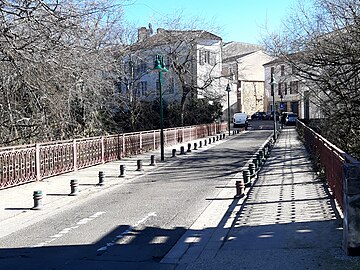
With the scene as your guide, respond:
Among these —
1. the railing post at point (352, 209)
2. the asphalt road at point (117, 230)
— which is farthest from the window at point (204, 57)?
the railing post at point (352, 209)

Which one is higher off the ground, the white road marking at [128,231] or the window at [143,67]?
the window at [143,67]

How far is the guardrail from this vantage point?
14523mm

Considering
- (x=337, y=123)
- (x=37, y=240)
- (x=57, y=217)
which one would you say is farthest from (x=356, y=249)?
(x=337, y=123)

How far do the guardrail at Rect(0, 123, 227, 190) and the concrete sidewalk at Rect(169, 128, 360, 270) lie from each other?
22.8 feet

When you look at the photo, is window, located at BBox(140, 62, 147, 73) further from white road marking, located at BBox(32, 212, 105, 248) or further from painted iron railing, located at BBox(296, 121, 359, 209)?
white road marking, located at BBox(32, 212, 105, 248)

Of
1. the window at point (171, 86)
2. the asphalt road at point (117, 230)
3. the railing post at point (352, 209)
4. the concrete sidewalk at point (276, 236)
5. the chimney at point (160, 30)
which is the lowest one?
the asphalt road at point (117, 230)

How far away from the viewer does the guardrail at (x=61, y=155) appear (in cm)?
1452

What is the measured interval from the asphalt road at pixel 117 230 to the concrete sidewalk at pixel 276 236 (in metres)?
0.62

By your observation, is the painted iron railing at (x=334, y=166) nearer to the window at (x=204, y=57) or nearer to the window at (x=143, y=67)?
the window at (x=143, y=67)

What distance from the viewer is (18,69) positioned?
15.3 meters

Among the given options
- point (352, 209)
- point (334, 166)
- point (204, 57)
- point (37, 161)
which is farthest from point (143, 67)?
point (352, 209)

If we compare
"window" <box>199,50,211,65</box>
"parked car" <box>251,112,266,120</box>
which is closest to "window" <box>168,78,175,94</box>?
"window" <box>199,50,211,65</box>

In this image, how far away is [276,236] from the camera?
776 cm

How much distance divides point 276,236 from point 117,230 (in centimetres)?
294
